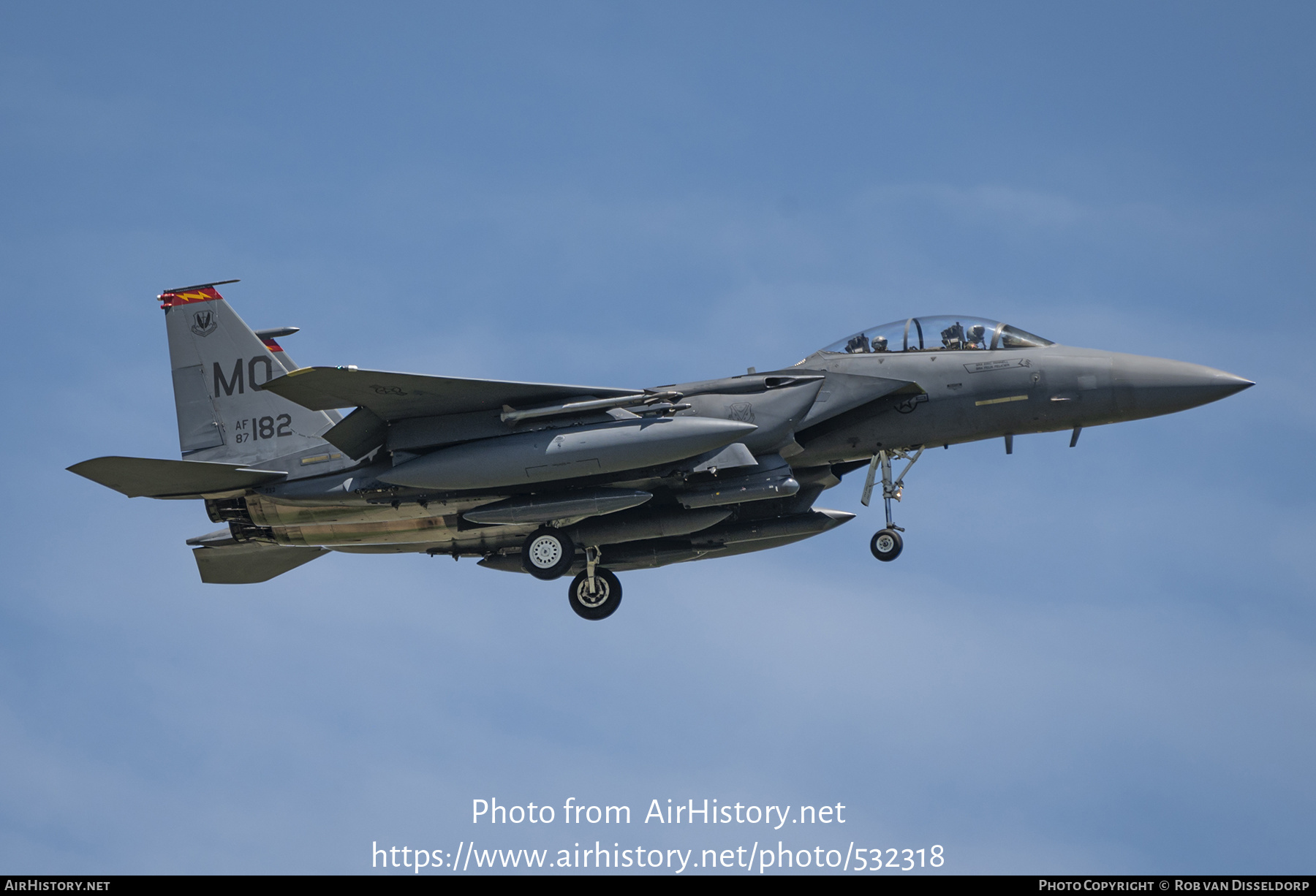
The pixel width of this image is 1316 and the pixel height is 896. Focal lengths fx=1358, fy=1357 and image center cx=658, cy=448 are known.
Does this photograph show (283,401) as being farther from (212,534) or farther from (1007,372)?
(1007,372)

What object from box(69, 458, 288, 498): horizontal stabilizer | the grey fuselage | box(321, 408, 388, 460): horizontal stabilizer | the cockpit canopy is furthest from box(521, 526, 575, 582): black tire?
the cockpit canopy

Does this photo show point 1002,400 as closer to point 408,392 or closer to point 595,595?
point 595,595

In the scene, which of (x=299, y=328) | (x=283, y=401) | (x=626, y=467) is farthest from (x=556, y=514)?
(x=299, y=328)

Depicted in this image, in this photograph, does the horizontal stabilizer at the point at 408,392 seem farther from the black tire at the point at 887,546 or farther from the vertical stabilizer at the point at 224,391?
the black tire at the point at 887,546

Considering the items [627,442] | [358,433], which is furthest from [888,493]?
[358,433]

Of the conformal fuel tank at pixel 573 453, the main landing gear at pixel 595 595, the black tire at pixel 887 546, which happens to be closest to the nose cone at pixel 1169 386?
the black tire at pixel 887 546

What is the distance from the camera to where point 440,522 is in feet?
61.9

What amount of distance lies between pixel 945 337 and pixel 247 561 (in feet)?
35.6

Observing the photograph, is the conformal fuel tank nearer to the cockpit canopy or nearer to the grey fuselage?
the grey fuselage

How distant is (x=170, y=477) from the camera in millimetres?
17906

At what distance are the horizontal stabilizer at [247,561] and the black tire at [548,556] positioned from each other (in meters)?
3.87

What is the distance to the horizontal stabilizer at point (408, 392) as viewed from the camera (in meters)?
16.5

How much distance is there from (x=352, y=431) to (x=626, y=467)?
3620mm

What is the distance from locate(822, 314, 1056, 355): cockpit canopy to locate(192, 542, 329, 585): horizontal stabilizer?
8.89 meters
